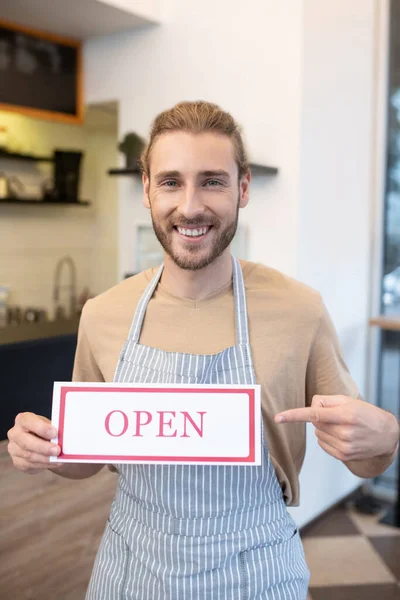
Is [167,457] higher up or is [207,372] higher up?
[207,372]

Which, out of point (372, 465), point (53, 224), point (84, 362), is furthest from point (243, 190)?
point (53, 224)

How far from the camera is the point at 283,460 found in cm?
127

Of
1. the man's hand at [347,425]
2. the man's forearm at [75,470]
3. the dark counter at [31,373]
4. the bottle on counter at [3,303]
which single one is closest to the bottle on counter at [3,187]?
the bottle on counter at [3,303]

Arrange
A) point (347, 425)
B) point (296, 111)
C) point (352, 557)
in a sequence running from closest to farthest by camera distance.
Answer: point (347, 425) < point (296, 111) < point (352, 557)

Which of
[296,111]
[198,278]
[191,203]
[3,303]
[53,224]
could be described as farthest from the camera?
[53,224]

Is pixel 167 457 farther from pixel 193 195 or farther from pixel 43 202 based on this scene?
pixel 43 202

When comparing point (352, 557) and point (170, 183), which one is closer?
point (170, 183)

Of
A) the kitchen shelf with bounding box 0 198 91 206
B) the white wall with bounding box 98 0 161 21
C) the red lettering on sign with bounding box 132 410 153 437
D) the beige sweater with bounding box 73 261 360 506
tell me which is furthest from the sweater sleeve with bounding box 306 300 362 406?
the kitchen shelf with bounding box 0 198 91 206

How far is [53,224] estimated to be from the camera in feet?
14.2

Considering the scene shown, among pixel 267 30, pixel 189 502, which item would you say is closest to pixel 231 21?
pixel 267 30

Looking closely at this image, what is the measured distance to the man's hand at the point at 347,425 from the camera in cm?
104

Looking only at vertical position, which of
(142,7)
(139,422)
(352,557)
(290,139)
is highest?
(142,7)

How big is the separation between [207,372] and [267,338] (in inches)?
5.6

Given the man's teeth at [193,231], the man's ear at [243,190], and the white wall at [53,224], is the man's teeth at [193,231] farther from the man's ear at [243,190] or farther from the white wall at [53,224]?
the white wall at [53,224]
